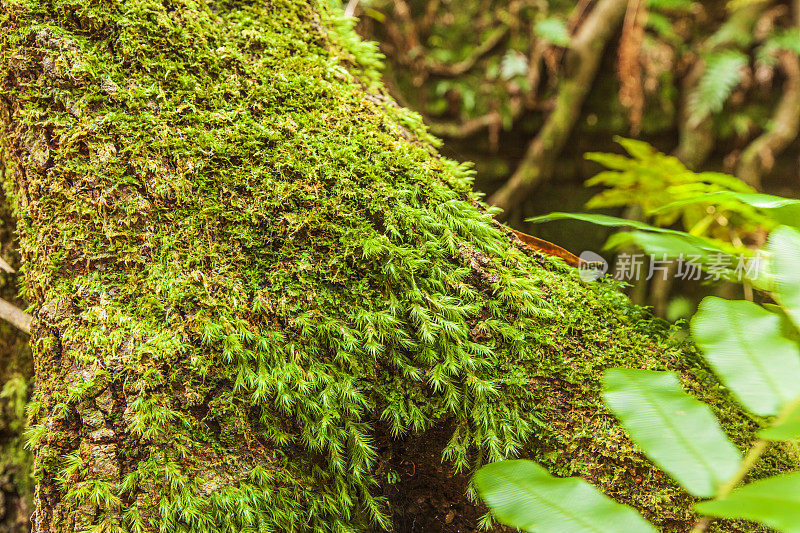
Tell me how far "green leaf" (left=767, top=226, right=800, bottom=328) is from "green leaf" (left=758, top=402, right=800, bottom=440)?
18cm

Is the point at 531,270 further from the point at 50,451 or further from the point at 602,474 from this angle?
the point at 50,451

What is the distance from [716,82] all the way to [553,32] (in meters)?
1.38

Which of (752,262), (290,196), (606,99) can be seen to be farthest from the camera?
(606,99)

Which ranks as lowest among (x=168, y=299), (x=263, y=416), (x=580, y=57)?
(x=263, y=416)

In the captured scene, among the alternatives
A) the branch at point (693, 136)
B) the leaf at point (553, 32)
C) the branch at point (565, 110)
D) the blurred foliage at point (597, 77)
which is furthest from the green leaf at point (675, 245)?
the branch at point (693, 136)

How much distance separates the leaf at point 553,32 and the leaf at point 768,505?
12.4 ft

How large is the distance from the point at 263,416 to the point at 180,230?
412mm

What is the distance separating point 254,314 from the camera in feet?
2.87

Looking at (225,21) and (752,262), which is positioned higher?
(225,21)

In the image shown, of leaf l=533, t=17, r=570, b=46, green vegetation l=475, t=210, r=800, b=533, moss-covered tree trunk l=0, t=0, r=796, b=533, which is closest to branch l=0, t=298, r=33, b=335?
moss-covered tree trunk l=0, t=0, r=796, b=533

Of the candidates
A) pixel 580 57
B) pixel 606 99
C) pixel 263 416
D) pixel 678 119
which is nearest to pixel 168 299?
pixel 263 416

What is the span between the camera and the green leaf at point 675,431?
0.67 metres

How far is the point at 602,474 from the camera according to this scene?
0.87 meters

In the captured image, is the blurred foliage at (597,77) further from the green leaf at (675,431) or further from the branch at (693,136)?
the green leaf at (675,431)
